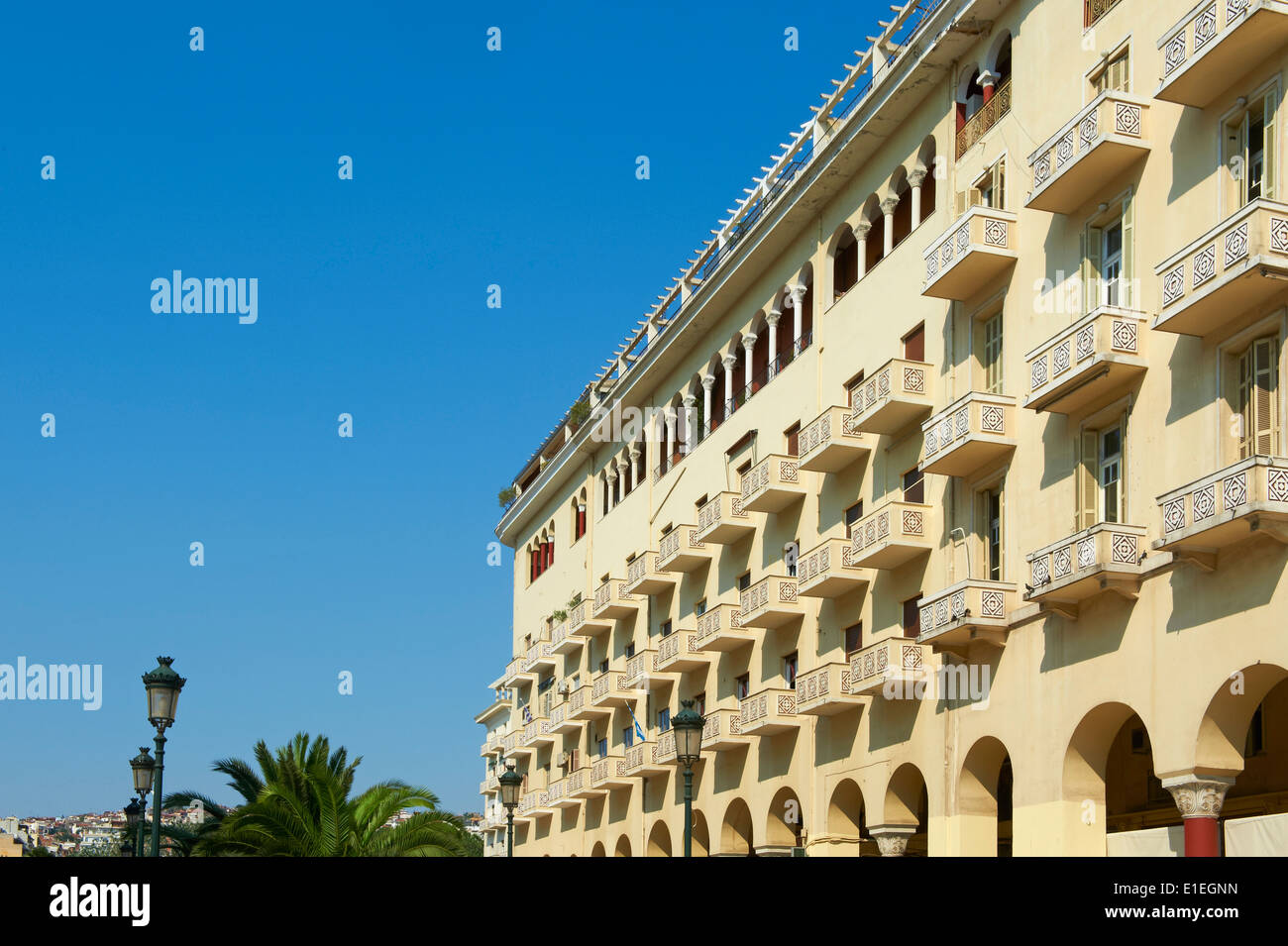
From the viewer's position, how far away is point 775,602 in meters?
32.9

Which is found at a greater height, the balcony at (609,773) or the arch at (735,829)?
the balcony at (609,773)

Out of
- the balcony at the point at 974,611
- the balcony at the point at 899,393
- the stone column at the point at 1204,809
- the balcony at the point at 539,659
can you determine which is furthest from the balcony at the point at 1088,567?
the balcony at the point at 539,659

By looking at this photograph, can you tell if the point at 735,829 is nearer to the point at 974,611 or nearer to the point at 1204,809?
the point at 974,611

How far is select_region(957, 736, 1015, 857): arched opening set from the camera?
25422 millimetres

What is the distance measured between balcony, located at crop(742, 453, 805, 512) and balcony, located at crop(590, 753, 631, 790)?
10704mm

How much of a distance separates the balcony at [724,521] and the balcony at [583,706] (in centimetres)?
954

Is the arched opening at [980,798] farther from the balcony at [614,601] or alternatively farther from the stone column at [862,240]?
the balcony at [614,601]

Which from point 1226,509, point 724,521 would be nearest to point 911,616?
point 724,521

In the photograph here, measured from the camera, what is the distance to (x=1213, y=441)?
19.8 metres

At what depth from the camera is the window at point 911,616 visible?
1109 inches

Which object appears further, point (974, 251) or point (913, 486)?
point (913, 486)

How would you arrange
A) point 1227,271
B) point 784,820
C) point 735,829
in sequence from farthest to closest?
point 735,829, point 784,820, point 1227,271

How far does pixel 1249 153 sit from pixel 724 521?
17.7 m
